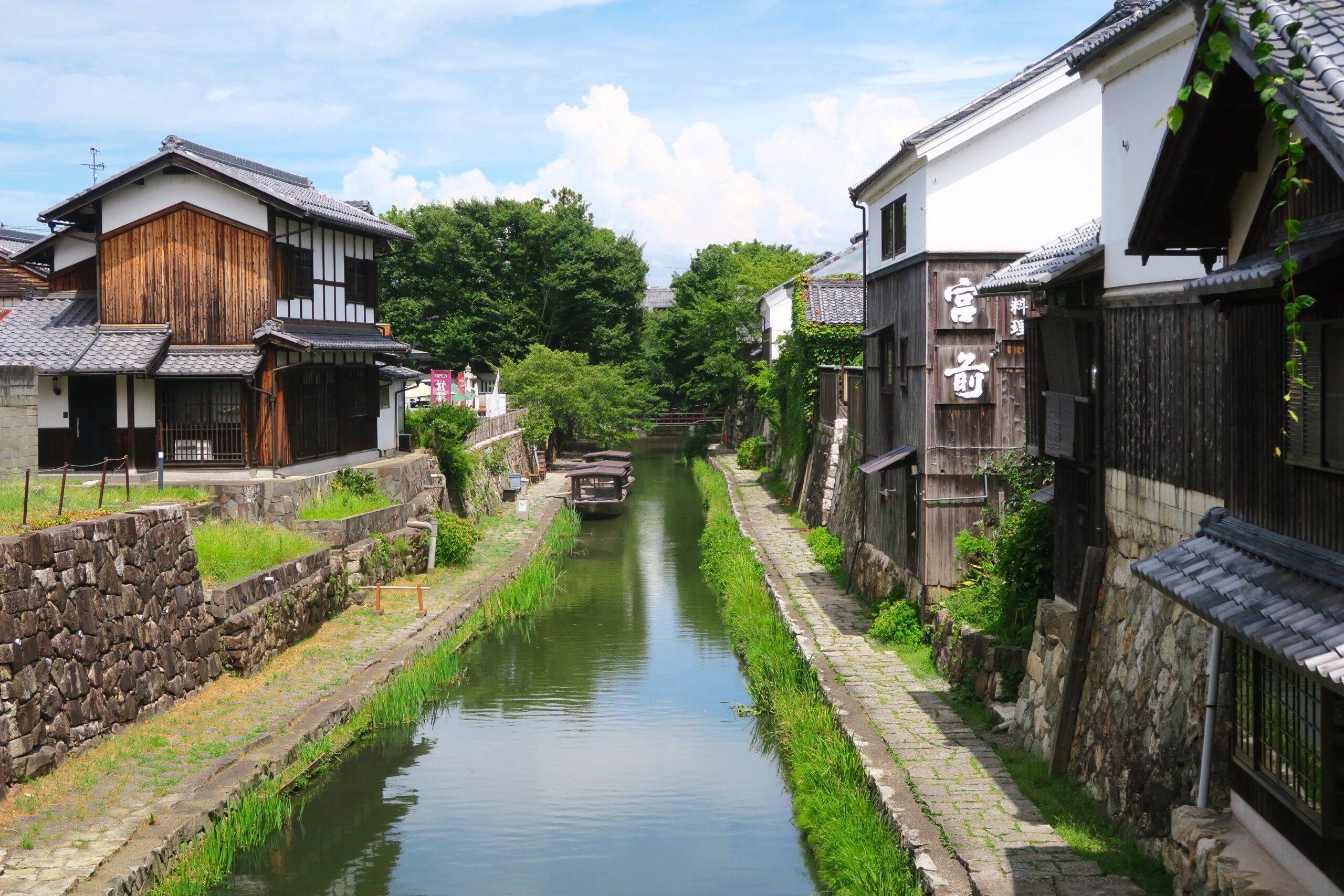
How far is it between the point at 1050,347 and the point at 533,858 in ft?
24.7

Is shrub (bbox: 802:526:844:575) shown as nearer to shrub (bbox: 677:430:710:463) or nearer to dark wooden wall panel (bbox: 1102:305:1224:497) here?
dark wooden wall panel (bbox: 1102:305:1224:497)

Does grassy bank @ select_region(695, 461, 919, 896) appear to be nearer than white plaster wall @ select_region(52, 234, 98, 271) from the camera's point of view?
Yes

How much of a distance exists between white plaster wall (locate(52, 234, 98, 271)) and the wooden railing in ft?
38.4

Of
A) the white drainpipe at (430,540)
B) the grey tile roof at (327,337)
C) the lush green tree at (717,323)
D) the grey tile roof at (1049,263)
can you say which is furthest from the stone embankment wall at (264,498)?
the lush green tree at (717,323)

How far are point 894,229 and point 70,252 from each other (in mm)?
17626

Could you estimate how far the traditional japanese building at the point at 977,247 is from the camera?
16844 millimetres

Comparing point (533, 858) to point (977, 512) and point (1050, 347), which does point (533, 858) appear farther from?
point (977, 512)

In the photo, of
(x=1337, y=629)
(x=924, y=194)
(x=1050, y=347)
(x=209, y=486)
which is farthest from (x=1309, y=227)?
(x=209, y=486)

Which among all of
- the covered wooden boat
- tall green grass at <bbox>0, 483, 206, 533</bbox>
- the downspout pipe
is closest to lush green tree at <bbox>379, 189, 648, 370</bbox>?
the covered wooden boat

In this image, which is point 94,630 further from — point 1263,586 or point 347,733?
point 1263,586

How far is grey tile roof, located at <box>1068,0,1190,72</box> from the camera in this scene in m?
9.05

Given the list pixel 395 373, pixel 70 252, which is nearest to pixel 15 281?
pixel 70 252

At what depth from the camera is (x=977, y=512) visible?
57.5 feet

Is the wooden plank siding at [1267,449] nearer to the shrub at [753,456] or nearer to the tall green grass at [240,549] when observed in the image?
the tall green grass at [240,549]
